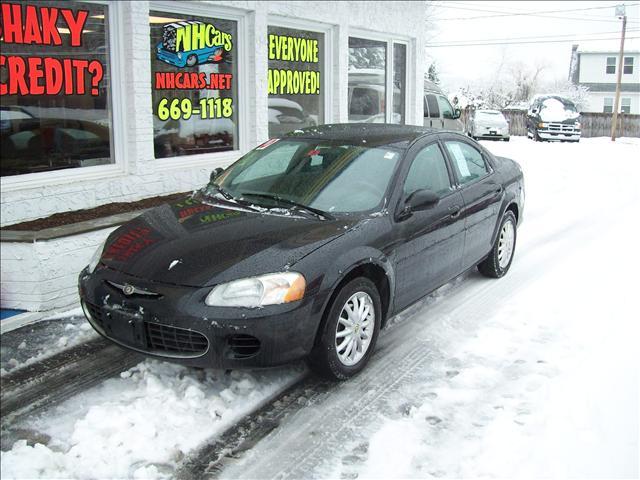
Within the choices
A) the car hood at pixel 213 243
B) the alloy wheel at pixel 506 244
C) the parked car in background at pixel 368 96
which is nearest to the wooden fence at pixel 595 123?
the parked car in background at pixel 368 96

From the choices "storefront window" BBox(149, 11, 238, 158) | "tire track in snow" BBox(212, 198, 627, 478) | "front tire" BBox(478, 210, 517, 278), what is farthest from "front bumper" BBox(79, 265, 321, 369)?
"storefront window" BBox(149, 11, 238, 158)

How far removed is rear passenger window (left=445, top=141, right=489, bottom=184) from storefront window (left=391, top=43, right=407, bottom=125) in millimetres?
6617

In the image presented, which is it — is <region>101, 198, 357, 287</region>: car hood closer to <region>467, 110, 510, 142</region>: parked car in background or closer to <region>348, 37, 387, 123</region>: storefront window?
<region>348, 37, 387, 123</region>: storefront window

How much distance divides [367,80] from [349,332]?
8276 millimetres

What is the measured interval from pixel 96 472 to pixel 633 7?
35986 mm

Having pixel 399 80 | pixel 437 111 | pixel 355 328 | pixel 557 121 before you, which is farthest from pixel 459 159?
pixel 557 121

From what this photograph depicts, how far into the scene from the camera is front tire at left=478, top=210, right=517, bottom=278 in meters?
6.62

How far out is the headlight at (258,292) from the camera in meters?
3.84

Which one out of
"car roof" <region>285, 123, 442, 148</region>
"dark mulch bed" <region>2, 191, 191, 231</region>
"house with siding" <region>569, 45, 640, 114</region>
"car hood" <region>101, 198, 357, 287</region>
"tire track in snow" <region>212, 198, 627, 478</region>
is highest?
"house with siding" <region>569, 45, 640, 114</region>

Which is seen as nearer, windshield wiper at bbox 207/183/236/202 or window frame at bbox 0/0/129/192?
windshield wiper at bbox 207/183/236/202

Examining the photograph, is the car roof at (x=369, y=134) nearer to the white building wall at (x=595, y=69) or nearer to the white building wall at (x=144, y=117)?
the white building wall at (x=144, y=117)

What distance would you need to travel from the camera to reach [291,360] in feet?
13.1

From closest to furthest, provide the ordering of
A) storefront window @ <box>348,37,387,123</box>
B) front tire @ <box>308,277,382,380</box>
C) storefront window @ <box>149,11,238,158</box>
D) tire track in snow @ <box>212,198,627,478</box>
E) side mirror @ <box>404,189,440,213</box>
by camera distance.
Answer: tire track in snow @ <box>212,198,627,478</box>
front tire @ <box>308,277,382,380</box>
side mirror @ <box>404,189,440,213</box>
storefront window @ <box>149,11,238,158</box>
storefront window @ <box>348,37,387,123</box>

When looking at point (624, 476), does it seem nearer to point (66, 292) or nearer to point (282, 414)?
point (282, 414)
